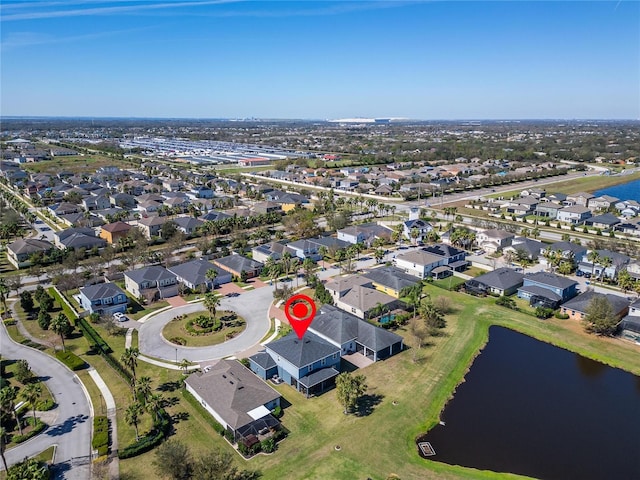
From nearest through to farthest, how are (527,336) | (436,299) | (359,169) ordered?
(527,336), (436,299), (359,169)

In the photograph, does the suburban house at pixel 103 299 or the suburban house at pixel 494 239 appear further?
the suburban house at pixel 494 239

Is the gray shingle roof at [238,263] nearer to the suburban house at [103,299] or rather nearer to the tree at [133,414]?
the suburban house at [103,299]

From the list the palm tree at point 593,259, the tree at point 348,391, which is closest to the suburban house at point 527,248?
the palm tree at point 593,259

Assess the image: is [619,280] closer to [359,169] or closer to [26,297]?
[26,297]

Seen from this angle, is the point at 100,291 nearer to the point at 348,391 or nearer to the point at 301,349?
the point at 301,349

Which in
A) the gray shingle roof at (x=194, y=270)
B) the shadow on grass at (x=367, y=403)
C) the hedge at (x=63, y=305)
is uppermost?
the gray shingle roof at (x=194, y=270)

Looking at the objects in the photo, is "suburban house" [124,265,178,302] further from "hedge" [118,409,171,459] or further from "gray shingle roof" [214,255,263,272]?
"hedge" [118,409,171,459]

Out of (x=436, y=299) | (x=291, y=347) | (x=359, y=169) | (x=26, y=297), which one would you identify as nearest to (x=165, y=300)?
(x=26, y=297)

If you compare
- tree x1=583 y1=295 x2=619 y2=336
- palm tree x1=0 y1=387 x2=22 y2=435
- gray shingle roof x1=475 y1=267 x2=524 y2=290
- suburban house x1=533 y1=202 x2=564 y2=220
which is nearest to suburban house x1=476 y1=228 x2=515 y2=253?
gray shingle roof x1=475 y1=267 x2=524 y2=290
